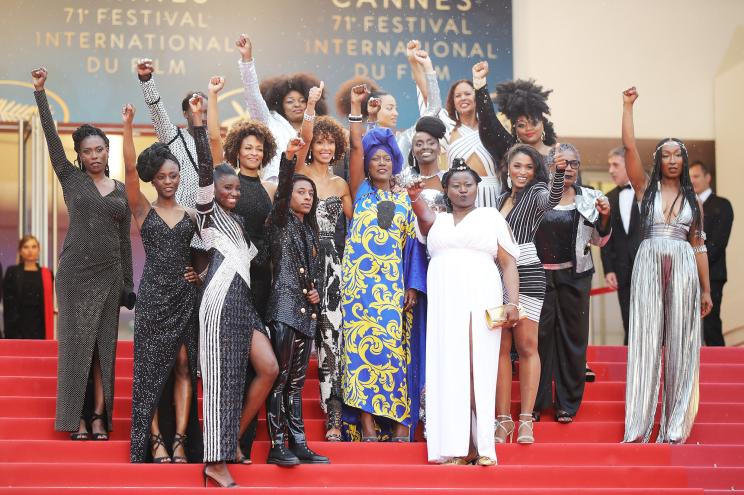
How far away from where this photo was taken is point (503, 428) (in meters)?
9.04

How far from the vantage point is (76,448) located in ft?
28.7

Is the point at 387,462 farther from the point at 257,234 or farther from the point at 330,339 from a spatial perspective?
the point at 257,234

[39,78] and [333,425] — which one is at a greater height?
[39,78]

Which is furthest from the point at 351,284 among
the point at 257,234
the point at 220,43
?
the point at 220,43

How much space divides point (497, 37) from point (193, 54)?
127 inches

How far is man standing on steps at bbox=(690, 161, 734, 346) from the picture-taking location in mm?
12625

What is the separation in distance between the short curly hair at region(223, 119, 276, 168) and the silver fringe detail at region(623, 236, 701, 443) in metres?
2.57

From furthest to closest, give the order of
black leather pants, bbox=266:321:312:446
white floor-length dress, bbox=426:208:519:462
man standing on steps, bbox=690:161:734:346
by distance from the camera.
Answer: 1. man standing on steps, bbox=690:161:734:346
2. white floor-length dress, bbox=426:208:519:462
3. black leather pants, bbox=266:321:312:446

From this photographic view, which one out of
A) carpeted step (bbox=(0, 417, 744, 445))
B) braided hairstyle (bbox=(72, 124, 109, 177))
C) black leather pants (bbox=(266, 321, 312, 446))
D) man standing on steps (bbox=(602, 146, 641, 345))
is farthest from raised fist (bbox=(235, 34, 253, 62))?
man standing on steps (bbox=(602, 146, 641, 345))

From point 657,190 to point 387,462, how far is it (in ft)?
8.69

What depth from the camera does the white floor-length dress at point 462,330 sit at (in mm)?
8617

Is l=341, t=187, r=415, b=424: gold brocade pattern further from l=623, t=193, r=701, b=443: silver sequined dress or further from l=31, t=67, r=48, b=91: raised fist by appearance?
l=31, t=67, r=48, b=91: raised fist

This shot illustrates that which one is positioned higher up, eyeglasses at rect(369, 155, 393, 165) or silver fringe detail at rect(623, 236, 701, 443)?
eyeglasses at rect(369, 155, 393, 165)

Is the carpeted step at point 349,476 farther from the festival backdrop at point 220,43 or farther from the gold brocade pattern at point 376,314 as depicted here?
the festival backdrop at point 220,43
